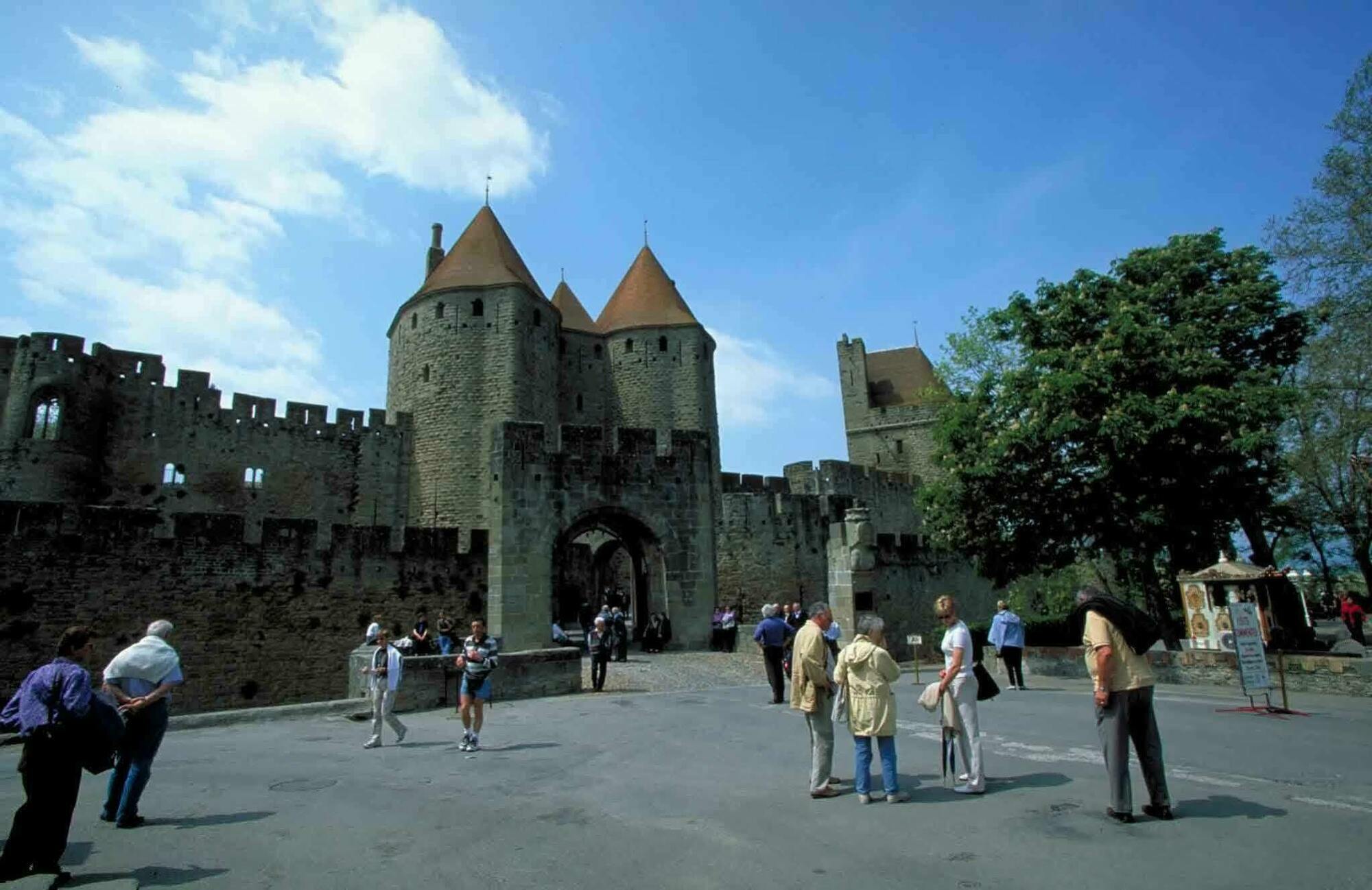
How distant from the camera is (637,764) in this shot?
7223mm

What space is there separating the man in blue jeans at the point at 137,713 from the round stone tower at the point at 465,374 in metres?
25.3

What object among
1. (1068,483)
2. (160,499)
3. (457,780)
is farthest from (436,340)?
(457,780)

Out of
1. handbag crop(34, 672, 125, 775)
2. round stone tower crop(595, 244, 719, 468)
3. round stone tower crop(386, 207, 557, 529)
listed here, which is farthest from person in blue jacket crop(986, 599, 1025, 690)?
round stone tower crop(595, 244, 719, 468)

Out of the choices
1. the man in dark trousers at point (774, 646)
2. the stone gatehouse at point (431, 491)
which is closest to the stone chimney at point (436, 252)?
the stone gatehouse at point (431, 491)

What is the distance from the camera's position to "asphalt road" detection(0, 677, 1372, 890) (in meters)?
4.24

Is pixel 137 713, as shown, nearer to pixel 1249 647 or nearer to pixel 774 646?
pixel 774 646

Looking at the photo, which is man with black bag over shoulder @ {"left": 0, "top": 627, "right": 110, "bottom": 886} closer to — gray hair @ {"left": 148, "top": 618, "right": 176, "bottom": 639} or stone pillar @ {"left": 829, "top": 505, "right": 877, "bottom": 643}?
gray hair @ {"left": 148, "top": 618, "right": 176, "bottom": 639}

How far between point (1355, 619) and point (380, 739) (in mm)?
22583

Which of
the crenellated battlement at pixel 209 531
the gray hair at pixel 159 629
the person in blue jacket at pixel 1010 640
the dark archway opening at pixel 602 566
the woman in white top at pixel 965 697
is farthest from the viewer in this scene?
the dark archway opening at pixel 602 566

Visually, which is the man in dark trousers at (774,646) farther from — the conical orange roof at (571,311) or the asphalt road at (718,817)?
the conical orange roof at (571,311)

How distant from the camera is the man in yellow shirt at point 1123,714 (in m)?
4.90

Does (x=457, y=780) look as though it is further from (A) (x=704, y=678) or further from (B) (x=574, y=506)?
(B) (x=574, y=506)

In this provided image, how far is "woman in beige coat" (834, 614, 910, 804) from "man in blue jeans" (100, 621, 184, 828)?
15.8 feet

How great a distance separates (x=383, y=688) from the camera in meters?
9.05
